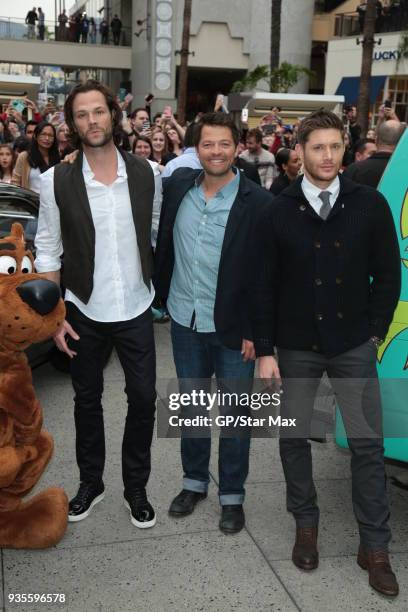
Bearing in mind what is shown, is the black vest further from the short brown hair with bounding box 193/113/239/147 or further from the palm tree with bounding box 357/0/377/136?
the palm tree with bounding box 357/0/377/136

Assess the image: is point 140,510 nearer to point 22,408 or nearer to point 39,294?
point 22,408

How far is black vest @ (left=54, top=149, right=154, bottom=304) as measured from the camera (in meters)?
3.08

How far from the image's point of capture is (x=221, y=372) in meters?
3.32

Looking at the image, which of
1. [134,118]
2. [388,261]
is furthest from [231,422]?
[134,118]

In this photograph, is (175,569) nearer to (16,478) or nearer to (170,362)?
(16,478)

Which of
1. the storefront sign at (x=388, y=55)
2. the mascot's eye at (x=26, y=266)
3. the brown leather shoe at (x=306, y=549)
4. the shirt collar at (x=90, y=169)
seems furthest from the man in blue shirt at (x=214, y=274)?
the storefront sign at (x=388, y=55)

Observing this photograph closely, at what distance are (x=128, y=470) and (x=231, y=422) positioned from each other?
55 cm

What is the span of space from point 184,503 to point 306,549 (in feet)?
2.30

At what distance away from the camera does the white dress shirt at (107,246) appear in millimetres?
3127

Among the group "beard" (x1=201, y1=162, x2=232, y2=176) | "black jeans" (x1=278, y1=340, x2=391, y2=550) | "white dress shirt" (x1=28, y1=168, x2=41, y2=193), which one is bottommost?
"black jeans" (x1=278, y1=340, x2=391, y2=550)

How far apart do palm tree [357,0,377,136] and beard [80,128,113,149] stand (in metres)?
19.1

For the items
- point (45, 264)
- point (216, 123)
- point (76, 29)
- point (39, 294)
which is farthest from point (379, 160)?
point (76, 29)

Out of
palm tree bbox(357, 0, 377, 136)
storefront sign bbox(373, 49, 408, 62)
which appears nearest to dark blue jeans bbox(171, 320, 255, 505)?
palm tree bbox(357, 0, 377, 136)

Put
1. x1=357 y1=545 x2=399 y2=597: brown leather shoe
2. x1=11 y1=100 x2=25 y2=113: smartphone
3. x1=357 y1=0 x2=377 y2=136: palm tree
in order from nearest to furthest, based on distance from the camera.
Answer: x1=357 y1=545 x2=399 y2=597: brown leather shoe
x1=11 y1=100 x2=25 y2=113: smartphone
x1=357 y1=0 x2=377 y2=136: palm tree
